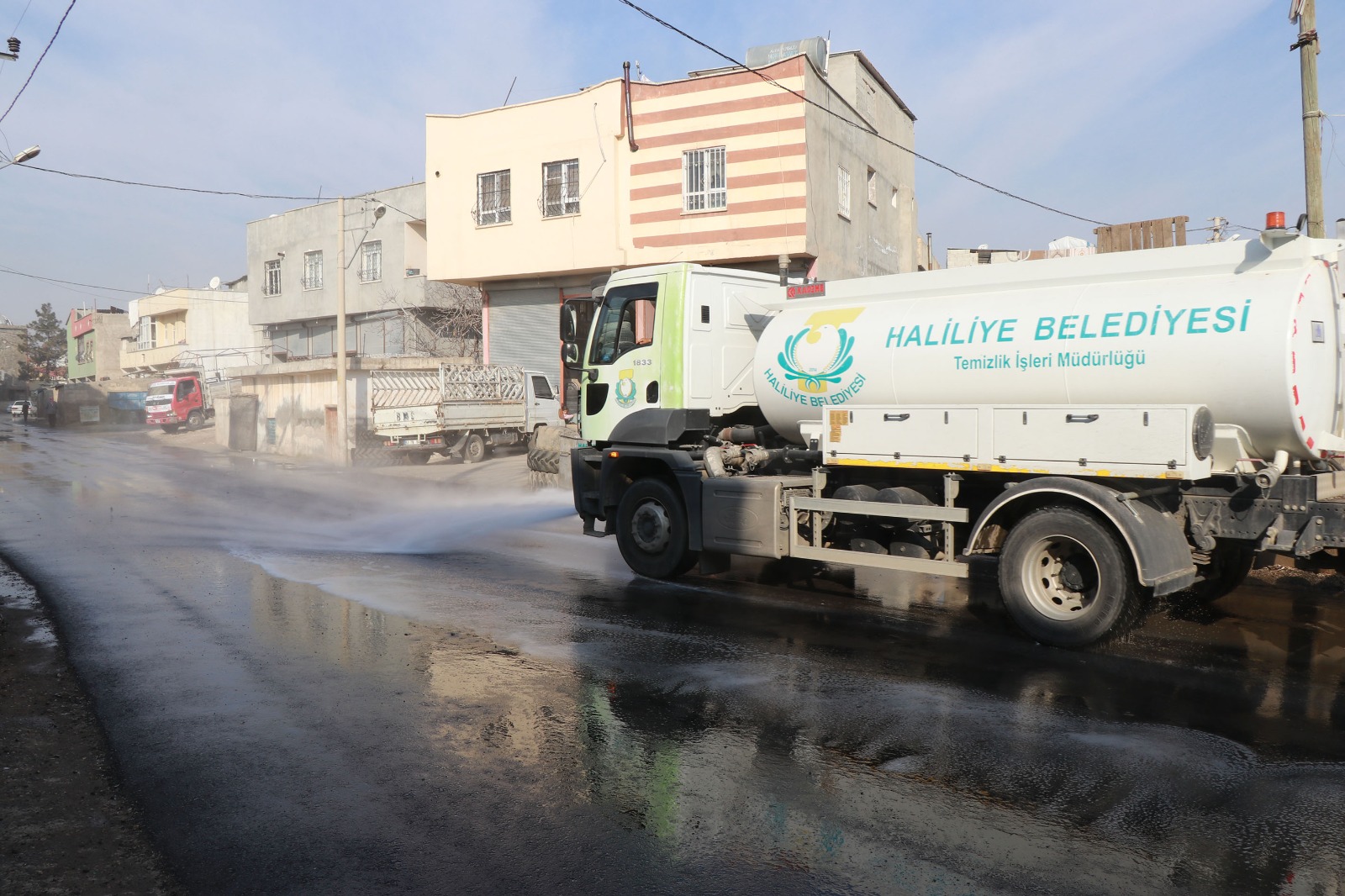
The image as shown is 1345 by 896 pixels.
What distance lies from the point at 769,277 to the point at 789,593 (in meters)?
3.47

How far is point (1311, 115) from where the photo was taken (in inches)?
456

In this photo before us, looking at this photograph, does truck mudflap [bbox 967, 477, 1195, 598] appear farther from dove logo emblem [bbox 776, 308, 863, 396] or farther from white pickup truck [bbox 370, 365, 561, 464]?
white pickup truck [bbox 370, 365, 561, 464]

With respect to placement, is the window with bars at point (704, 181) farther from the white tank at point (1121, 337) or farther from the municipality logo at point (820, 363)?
the white tank at point (1121, 337)

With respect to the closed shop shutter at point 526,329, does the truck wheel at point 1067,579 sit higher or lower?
lower

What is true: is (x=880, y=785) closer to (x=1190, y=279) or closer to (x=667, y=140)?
(x=1190, y=279)

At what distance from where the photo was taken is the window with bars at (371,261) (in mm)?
36531

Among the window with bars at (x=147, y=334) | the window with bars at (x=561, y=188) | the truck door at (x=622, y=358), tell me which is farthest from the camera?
the window with bars at (x=147, y=334)

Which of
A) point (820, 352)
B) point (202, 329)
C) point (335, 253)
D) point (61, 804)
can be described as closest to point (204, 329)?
point (202, 329)

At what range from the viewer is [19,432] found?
1743 inches

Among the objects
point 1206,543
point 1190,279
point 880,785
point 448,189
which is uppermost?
point 448,189

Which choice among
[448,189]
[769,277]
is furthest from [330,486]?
[769,277]

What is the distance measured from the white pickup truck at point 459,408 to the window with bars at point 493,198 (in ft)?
13.0

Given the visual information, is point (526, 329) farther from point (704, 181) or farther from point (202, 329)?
point (202, 329)

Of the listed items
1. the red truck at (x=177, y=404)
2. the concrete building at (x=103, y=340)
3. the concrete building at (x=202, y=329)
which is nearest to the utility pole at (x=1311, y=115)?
the red truck at (x=177, y=404)
